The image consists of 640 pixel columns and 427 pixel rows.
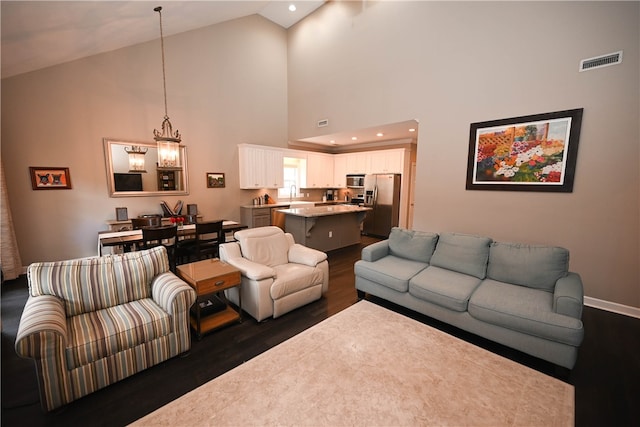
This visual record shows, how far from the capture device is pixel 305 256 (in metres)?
3.19

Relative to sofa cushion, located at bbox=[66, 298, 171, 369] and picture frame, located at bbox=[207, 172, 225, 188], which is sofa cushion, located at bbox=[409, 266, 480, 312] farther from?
picture frame, located at bbox=[207, 172, 225, 188]

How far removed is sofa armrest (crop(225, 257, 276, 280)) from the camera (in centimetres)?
257

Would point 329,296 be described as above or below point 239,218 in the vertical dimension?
below

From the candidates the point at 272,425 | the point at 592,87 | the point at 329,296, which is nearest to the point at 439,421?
the point at 272,425

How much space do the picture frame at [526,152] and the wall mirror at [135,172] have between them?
16.2 feet

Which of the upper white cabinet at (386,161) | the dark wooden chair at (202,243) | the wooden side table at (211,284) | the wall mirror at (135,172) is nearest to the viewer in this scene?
the wooden side table at (211,284)

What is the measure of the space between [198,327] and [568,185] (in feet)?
14.7

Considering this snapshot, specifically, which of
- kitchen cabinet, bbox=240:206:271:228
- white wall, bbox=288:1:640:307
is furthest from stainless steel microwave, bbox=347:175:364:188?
kitchen cabinet, bbox=240:206:271:228

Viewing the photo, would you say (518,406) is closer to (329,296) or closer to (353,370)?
(353,370)

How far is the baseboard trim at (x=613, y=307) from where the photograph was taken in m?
2.82

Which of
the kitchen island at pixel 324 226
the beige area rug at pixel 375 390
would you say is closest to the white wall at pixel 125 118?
the kitchen island at pixel 324 226

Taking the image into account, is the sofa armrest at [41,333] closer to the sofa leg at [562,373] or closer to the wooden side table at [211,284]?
the wooden side table at [211,284]

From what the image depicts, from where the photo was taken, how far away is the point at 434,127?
414 centimetres

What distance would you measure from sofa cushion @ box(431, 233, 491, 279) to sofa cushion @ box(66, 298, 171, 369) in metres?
2.90
